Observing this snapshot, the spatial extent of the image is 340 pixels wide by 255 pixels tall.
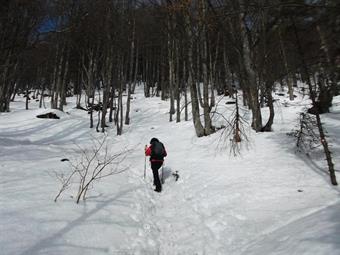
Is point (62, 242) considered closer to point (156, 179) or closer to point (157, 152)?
point (156, 179)

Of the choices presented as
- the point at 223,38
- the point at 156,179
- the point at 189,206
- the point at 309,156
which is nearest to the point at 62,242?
the point at 189,206

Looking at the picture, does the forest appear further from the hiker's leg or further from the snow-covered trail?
the hiker's leg

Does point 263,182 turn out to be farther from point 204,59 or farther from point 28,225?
point 204,59

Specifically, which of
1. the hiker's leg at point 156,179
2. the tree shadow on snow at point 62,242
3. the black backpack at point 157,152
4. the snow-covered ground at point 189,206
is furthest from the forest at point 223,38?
the tree shadow on snow at point 62,242

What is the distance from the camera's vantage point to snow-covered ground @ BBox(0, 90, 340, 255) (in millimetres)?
5996

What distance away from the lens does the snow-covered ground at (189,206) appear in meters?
6.00

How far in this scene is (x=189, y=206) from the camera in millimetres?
9156

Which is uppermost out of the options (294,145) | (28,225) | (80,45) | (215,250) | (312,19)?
(80,45)

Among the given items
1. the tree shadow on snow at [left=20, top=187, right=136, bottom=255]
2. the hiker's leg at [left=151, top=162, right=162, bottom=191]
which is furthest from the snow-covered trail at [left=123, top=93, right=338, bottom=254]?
the tree shadow on snow at [left=20, top=187, right=136, bottom=255]

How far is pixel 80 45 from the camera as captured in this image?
33.8 m

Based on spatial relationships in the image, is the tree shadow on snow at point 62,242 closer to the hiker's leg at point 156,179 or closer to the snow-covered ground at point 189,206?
the snow-covered ground at point 189,206

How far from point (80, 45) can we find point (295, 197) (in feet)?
97.8

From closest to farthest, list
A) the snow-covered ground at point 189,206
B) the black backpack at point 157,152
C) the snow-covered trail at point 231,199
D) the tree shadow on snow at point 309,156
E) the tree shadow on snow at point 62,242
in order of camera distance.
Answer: the tree shadow on snow at point 62,242, the snow-covered ground at point 189,206, the snow-covered trail at point 231,199, the tree shadow on snow at point 309,156, the black backpack at point 157,152

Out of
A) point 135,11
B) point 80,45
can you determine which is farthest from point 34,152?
point 80,45
